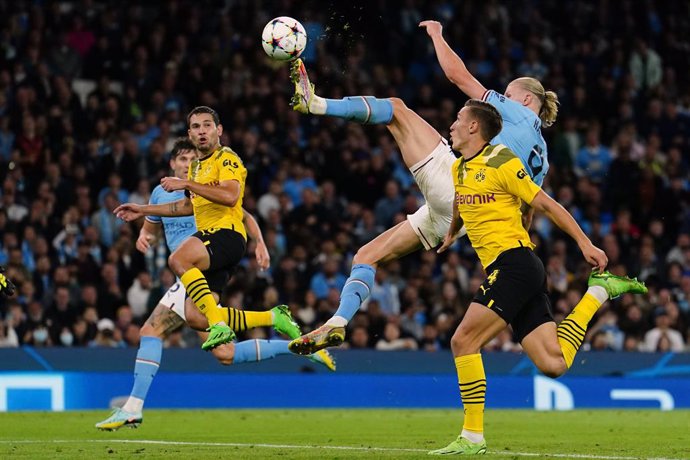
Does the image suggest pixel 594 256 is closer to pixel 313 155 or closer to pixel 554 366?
pixel 554 366

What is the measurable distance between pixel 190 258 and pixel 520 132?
9.50ft

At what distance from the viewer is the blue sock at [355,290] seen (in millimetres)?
9969

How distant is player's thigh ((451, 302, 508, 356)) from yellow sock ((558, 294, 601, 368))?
61 cm

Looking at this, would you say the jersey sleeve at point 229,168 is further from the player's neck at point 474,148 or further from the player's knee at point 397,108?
the player's neck at point 474,148

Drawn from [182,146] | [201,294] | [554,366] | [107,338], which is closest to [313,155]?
[107,338]

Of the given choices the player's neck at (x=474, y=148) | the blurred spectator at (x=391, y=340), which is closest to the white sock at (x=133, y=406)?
the player's neck at (x=474, y=148)

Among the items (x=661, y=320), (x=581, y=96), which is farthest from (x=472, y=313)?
(x=581, y=96)

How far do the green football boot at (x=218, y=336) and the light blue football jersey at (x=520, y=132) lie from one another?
2.51 metres

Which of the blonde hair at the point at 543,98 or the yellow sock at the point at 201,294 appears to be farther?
the yellow sock at the point at 201,294

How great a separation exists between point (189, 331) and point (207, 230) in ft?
20.4

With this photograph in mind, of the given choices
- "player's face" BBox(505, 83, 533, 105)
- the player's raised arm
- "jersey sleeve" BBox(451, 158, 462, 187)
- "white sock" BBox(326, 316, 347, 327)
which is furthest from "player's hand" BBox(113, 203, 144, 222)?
"player's face" BBox(505, 83, 533, 105)

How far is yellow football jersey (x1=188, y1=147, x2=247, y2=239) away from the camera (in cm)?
1105

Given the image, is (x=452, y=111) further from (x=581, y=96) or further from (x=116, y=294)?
(x=116, y=294)

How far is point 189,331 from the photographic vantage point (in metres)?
17.3
